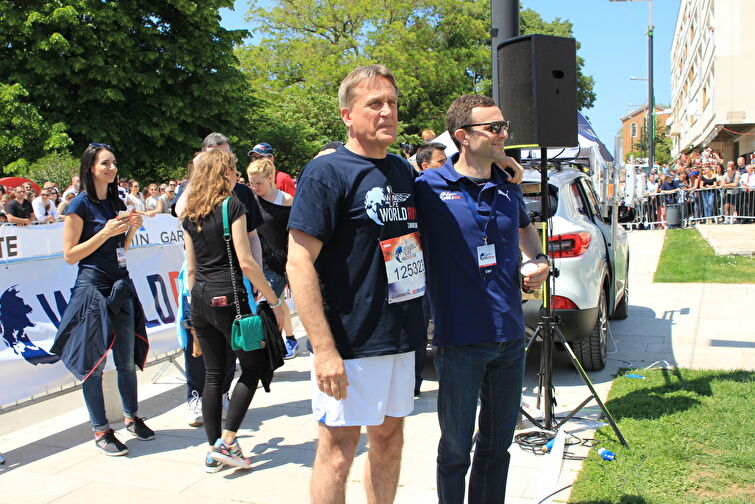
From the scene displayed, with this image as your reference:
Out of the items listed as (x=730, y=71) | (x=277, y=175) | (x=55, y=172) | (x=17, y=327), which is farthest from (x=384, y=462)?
(x=730, y=71)

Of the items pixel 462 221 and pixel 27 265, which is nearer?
pixel 462 221

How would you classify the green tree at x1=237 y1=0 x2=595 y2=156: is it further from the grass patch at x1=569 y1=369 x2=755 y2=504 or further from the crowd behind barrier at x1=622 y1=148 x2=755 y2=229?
the grass patch at x1=569 y1=369 x2=755 y2=504

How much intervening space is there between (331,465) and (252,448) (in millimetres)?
2137

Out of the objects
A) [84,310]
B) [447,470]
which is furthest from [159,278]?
[447,470]

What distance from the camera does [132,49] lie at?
23172mm

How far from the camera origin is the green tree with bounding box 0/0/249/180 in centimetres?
2198

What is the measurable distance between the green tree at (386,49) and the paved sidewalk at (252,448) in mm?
31852

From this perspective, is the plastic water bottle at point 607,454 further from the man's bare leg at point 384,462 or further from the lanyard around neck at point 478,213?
the lanyard around neck at point 478,213

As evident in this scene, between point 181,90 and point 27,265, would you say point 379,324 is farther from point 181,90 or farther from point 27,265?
point 181,90

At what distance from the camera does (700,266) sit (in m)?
13.0

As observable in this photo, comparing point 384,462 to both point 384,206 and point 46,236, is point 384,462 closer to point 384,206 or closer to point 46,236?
point 384,206

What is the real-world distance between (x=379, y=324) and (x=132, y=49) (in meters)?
23.3

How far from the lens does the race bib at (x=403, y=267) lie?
261 centimetres

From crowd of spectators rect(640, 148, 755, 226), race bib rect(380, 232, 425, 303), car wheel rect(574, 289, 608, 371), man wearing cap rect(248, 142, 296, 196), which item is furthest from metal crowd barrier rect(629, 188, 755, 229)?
race bib rect(380, 232, 425, 303)
